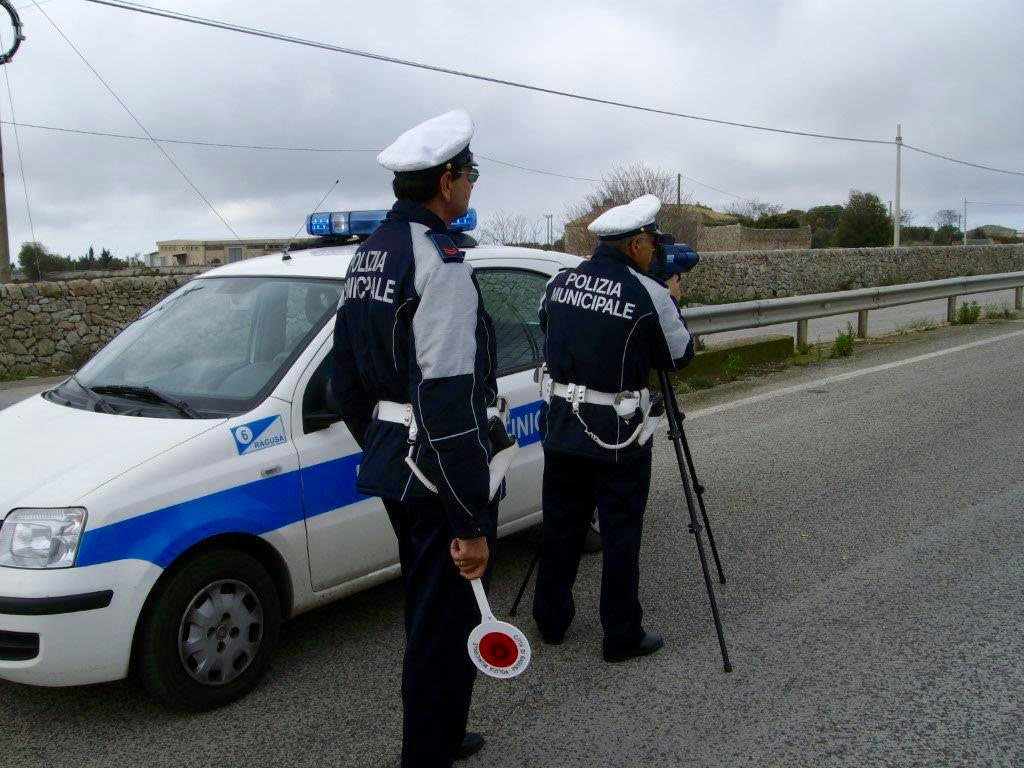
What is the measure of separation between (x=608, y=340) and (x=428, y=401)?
134 centimetres

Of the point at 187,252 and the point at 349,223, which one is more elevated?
the point at 187,252

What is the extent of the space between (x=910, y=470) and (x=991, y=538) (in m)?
1.31

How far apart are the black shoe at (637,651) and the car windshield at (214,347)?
174cm

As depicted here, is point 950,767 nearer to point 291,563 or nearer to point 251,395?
point 291,563

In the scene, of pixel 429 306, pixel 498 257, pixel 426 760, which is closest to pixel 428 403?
pixel 429 306

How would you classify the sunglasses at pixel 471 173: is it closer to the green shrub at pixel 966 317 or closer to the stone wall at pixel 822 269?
the green shrub at pixel 966 317

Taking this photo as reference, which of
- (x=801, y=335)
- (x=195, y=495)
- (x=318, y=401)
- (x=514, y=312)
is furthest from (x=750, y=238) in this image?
(x=195, y=495)

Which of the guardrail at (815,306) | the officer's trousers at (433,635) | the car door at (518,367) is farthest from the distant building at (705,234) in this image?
the officer's trousers at (433,635)

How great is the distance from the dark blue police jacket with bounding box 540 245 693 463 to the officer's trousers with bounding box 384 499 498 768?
1.05 m

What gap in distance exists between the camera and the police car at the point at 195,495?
9.95 feet

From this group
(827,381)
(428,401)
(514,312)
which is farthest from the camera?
(827,381)

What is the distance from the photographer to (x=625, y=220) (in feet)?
12.1

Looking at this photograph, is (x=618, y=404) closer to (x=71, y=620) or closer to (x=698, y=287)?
(x=71, y=620)

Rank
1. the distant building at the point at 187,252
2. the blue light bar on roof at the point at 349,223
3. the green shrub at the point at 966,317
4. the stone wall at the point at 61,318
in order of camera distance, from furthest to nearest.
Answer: the distant building at the point at 187,252, the green shrub at the point at 966,317, the stone wall at the point at 61,318, the blue light bar on roof at the point at 349,223
